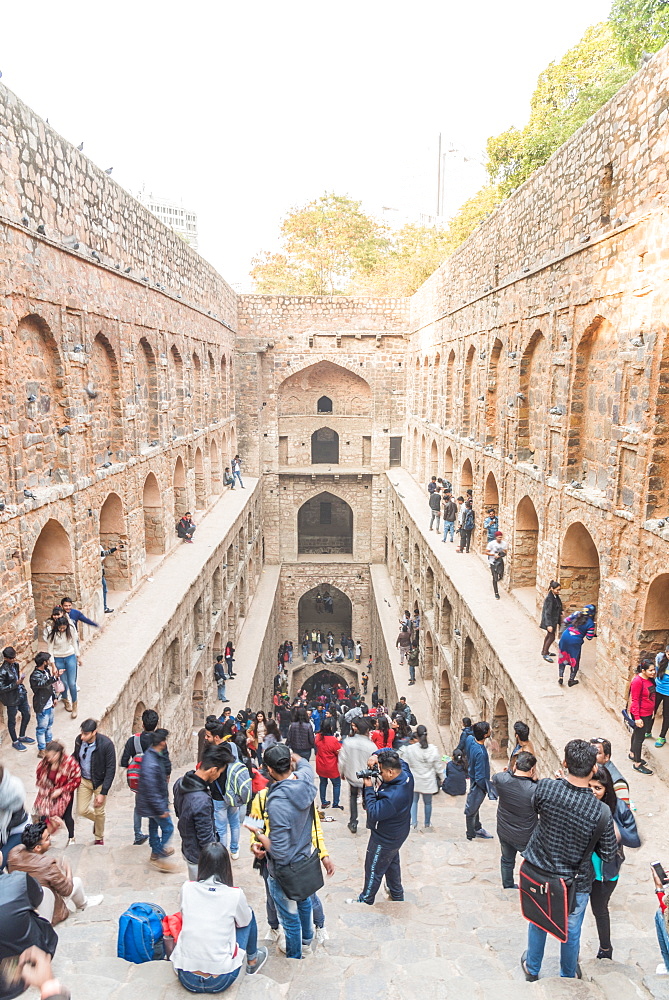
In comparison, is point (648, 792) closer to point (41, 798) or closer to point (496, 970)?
point (496, 970)

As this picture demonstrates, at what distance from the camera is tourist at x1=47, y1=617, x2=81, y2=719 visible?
746 cm

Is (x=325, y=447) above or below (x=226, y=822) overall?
above

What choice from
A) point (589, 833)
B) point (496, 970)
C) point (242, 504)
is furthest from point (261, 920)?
point (242, 504)

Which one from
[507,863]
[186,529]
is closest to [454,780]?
[507,863]

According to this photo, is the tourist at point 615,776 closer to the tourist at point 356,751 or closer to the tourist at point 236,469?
the tourist at point 356,751

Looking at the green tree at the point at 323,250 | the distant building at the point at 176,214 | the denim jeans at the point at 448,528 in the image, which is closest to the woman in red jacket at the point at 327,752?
the denim jeans at the point at 448,528

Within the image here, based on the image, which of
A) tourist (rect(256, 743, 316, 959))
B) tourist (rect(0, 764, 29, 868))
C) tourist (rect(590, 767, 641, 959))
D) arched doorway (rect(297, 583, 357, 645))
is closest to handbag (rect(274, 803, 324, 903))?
tourist (rect(256, 743, 316, 959))

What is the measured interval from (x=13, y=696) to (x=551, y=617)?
6244 mm

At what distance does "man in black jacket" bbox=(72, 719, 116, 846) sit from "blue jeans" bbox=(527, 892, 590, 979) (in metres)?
3.13

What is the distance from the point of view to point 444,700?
1411 centimetres

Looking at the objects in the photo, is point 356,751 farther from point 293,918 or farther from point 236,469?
point 236,469

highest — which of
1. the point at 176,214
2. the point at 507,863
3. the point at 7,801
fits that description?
the point at 176,214

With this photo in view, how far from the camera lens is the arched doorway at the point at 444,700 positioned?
45.7ft

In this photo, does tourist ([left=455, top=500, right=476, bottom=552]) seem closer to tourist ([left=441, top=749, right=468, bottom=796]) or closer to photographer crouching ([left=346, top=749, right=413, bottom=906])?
tourist ([left=441, top=749, right=468, bottom=796])
